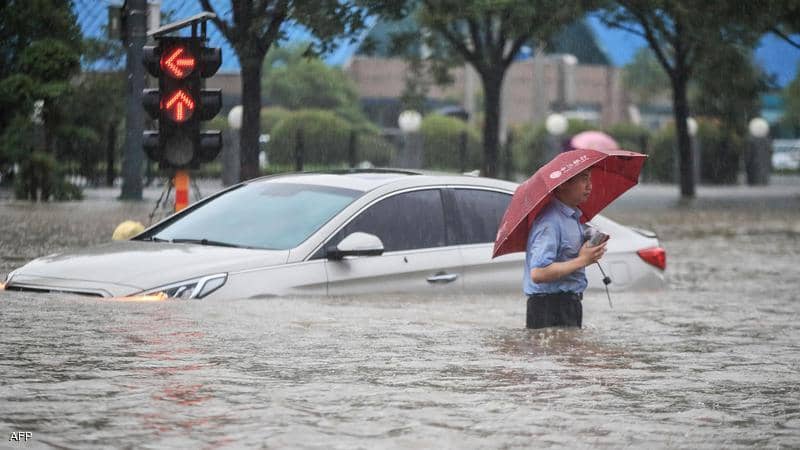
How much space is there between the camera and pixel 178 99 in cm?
1555

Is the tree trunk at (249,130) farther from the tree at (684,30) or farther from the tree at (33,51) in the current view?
the tree at (684,30)

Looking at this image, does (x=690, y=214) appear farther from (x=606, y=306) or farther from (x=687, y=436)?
(x=687, y=436)

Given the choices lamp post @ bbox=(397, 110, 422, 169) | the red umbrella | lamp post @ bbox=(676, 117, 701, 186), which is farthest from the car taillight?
lamp post @ bbox=(676, 117, 701, 186)

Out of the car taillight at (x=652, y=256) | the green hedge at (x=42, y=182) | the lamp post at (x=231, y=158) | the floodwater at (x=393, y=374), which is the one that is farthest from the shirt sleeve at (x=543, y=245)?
the lamp post at (x=231, y=158)

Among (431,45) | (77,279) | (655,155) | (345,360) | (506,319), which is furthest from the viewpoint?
(655,155)

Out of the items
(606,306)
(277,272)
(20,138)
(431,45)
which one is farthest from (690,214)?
(277,272)

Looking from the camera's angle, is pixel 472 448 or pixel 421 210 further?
pixel 421 210

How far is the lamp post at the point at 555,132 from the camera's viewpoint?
50562 millimetres

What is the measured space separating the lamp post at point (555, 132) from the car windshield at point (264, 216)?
38974 millimetres

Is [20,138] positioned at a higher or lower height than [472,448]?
higher

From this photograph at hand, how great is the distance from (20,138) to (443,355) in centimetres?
2307

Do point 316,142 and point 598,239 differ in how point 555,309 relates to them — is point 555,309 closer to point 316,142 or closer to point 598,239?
point 598,239

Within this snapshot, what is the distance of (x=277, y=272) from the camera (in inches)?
422

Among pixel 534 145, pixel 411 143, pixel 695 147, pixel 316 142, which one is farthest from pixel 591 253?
pixel 695 147
